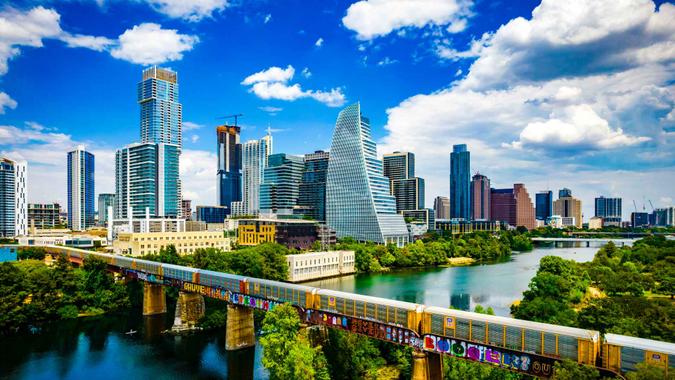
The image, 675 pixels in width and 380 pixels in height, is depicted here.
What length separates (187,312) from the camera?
5353cm

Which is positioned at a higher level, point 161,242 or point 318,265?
point 161,242

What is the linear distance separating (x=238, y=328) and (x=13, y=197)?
15185 cm

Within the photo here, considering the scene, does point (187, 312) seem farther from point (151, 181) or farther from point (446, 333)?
point (151, 181)

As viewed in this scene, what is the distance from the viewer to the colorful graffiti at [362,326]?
28750mm

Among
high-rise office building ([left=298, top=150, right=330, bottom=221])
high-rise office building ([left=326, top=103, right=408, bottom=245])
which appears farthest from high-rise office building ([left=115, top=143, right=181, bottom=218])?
high-rise office building ([left=326, top=103, right=408, bottom=245])

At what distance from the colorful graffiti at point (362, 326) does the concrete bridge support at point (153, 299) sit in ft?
115

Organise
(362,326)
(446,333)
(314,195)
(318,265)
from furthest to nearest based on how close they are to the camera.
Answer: (314,195)
(318,265)
(362,326)
(446,333)

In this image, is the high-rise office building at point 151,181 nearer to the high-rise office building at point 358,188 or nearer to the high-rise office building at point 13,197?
the high-rise office building at point 13,197

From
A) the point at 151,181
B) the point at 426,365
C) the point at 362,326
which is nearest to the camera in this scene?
the point at 426,365

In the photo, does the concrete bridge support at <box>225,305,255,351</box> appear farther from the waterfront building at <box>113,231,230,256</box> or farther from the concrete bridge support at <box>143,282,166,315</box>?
the waterfront building at <box>113,231,230,256</box>

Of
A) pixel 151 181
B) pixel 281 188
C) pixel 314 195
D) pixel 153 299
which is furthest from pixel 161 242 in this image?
pixel 314 195

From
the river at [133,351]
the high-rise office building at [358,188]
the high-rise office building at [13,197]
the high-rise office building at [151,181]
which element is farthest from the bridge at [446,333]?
the high-rise office building at [13,197]

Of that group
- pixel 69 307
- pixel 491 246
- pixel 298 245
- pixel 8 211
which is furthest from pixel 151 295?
pixel 8 211

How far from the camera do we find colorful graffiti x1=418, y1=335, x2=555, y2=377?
917 inches
